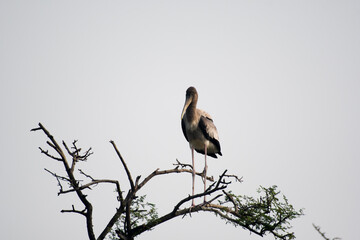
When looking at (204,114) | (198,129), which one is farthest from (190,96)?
(198,129)

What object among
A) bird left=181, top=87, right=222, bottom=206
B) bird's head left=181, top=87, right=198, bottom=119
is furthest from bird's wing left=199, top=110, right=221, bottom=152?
bird's head left=181, top=87, right=198, bottom=119

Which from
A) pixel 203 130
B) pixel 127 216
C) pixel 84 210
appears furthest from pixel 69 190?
pixel 203 130

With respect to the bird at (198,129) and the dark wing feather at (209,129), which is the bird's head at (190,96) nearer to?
the bird at (198,129)

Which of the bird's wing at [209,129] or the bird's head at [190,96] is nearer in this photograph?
the bird's wing at [209,129]

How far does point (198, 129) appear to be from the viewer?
1185cm

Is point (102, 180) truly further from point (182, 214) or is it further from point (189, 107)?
point (189, 107)

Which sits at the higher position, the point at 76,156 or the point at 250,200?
the point at 76,156

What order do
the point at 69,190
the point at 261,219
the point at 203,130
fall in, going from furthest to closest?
the point at 203,130 < the point at 261,219 < the point at 69,190

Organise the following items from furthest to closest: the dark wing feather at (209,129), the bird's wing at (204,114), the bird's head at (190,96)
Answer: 1. the bird's head at (190,96)
2. the bird's wing at (204,114)
3. the dark wing feather at (209,129)

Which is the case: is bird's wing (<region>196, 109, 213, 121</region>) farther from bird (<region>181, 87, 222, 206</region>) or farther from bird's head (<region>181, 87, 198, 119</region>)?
bird's head (<region>181, 87, 198, 119</region>)

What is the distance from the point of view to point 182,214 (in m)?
8.16

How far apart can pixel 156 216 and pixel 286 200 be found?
2459 millimetres

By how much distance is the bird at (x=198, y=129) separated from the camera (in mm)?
11828

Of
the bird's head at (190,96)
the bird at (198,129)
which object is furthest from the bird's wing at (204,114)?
the bird's head at (190,96)
